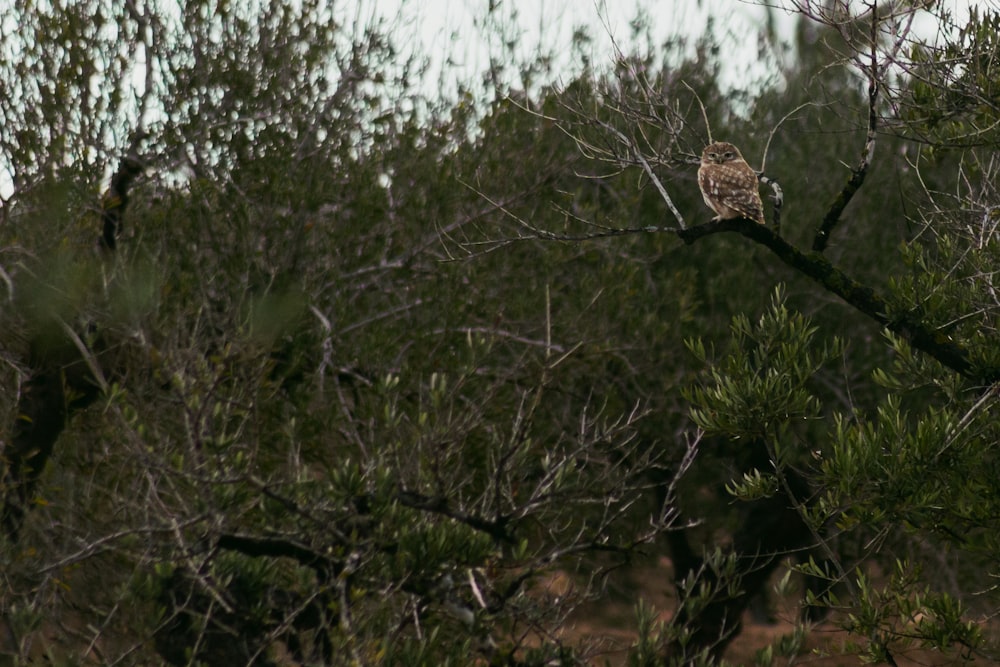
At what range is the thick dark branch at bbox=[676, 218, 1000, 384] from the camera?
7371 millimetres

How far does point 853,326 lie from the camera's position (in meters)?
17.5

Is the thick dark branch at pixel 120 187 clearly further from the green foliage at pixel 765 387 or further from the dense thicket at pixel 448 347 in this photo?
the green foliage at pixel 765 387

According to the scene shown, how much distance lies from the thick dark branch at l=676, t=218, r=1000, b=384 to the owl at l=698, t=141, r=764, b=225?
531 mm

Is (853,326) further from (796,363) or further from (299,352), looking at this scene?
(796,363)

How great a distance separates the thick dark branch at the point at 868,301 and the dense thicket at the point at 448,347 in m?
0.02

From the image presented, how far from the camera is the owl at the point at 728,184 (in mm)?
8367

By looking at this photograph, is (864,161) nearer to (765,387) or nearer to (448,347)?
(765,387)

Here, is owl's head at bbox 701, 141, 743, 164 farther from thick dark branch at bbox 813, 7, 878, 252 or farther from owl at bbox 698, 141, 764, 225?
thick dark branch at bbox 813, 7, 878, 252

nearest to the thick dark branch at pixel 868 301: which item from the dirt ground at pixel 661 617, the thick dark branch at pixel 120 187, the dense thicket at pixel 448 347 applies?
the dense thicket at pixel 448 347

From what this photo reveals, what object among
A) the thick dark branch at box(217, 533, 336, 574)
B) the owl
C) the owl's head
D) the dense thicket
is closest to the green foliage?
the dense thicket

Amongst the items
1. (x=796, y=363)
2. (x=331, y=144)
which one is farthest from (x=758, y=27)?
(x=796, y=363)

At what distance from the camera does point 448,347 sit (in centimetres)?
1216

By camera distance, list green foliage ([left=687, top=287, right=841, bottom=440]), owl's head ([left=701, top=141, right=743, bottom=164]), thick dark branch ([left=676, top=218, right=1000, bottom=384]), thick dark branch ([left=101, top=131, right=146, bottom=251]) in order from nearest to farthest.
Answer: green foliage ([left=687, top=287, right=841, bottom=440]), thick dark branch ([left=676, top=218, right=1000, bottom=384]), owl's head ([left=701, top=141, right=743, bottom=164]), thick dark branch ([left=101, top=131, right=146, bottom=251])

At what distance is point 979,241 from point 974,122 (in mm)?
813
